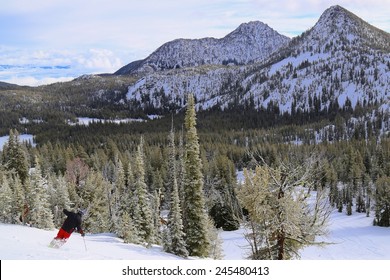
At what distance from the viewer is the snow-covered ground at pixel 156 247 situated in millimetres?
17047

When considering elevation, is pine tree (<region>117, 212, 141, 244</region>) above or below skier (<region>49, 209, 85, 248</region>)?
below

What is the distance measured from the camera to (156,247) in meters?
37.4

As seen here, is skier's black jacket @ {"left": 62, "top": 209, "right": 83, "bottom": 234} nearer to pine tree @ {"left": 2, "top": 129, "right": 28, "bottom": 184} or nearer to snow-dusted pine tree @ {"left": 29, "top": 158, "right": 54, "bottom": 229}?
snow-dusted pine tree @ {"left": 29, "top": 158, "right": 54, "bottom": 229}

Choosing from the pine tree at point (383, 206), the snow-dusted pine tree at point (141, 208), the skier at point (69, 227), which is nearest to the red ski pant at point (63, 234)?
the skier at point (69, 227)

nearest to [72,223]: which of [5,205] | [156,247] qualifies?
[156,247]

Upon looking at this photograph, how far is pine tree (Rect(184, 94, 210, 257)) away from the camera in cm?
3300

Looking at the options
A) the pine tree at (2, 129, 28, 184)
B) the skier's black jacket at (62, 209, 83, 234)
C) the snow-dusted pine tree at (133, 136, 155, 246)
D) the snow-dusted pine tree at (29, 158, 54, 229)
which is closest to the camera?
the skier's black jacket at (62, 209, 83, 234)

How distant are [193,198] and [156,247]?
8005mm

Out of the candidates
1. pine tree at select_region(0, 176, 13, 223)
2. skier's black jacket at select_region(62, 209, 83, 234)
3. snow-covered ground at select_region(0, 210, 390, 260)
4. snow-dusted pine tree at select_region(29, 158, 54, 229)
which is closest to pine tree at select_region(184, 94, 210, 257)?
snow-covered ground at select_region(0, 210, 390, 260)

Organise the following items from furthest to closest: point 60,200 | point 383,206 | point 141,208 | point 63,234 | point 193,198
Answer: point 383,206 < point 60,200 < point 141,208 < point 193,198 < point 63,234

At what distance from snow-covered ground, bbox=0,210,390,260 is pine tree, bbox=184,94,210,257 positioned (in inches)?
135

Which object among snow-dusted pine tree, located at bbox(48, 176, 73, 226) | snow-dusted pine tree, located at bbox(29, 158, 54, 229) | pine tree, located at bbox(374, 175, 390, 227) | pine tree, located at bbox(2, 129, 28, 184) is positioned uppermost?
pine tree, located at bbox(2, 129, 28, 184)

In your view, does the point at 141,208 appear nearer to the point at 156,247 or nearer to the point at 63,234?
the point at 156,247

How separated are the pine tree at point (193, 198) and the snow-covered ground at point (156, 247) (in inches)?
135
